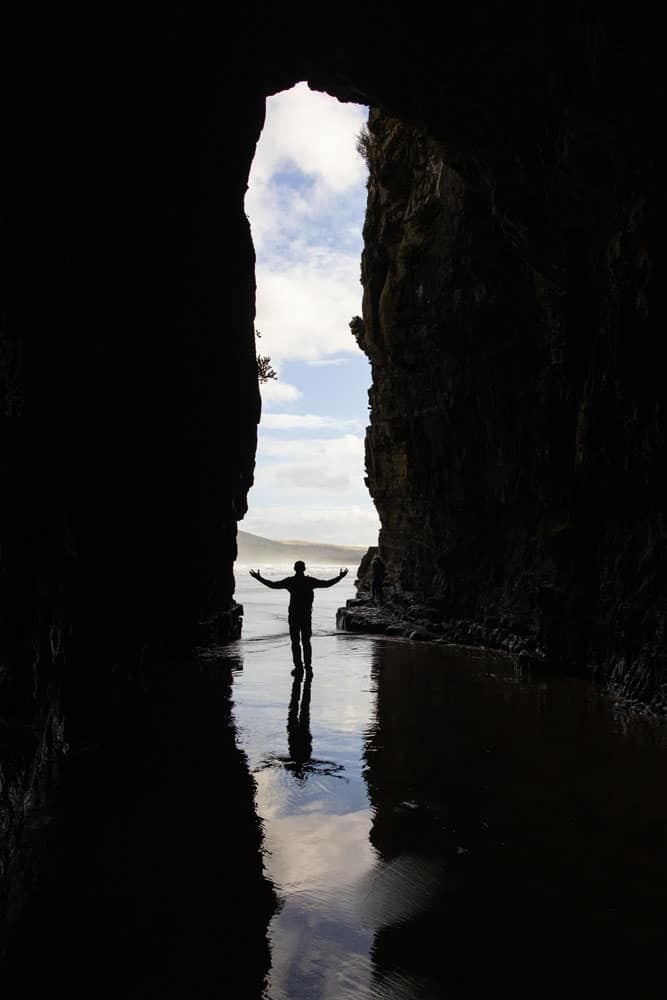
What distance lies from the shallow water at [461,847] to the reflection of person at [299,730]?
34 millimetres

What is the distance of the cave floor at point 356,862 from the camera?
351 centimetres

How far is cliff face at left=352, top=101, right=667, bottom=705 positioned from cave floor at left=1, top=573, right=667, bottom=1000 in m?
4.13

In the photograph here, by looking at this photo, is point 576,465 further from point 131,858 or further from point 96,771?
point 131,858

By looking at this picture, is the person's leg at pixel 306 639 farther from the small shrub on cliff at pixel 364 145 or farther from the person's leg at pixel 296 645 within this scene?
the small shrub on cliff at pixel 364 145

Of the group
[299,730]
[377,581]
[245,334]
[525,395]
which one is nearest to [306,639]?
[299,730]

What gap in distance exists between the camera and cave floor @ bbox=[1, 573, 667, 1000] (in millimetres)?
3514

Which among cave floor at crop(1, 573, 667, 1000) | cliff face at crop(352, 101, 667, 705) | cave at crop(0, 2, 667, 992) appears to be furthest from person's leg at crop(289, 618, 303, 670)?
cliff face at crop(352, 101, 667, 705)

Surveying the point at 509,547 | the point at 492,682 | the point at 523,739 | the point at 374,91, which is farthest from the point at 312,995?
the point at 509,547

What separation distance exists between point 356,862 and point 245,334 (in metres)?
16.6

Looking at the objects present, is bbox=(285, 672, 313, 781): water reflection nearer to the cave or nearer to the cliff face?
the cave

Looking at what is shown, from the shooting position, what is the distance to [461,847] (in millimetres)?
5133

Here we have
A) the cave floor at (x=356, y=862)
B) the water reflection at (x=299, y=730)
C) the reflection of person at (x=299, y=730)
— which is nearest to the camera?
the cave floor at (x=356, y=862)

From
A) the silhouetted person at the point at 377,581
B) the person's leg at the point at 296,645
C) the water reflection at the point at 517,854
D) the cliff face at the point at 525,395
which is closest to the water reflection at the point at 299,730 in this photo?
the person's leg at the point at 296,645

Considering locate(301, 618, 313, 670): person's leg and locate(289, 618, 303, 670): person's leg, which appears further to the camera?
locate(301, 618, 313, 670): person's leg
